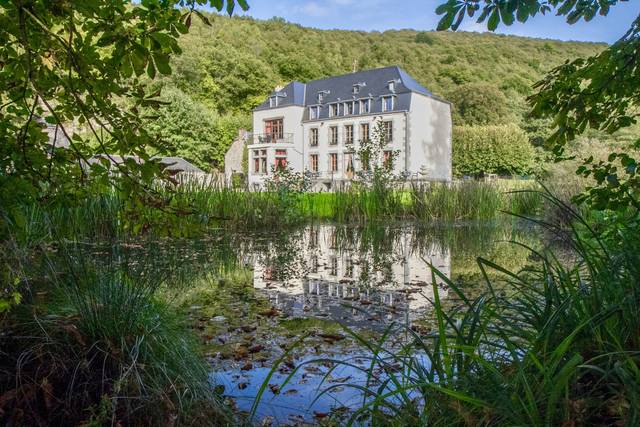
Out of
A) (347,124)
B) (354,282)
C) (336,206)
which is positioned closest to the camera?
(354,282)

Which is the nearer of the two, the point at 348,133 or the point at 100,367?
the point at 100,367

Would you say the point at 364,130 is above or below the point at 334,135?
above

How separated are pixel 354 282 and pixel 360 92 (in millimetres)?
30592

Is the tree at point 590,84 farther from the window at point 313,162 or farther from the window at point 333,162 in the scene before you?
the window at point 313,162

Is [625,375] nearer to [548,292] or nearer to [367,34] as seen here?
[548,292]

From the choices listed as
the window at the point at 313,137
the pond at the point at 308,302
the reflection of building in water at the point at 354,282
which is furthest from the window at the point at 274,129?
the reflection of building in water at the point at 354,282

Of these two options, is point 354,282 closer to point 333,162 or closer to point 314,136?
point 333,162

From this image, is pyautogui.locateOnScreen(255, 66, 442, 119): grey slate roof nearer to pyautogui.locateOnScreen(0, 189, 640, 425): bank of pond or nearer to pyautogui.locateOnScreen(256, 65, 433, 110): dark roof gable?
pyautogui.locateOnScreen(256, 65, 433, 110): dark roof gable

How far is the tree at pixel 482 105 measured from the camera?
129 feet

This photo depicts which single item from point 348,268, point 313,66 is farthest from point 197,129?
point 348,268

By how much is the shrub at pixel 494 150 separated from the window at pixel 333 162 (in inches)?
351

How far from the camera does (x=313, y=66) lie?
4688cm

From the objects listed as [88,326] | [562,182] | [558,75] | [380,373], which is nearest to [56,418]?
[88,326]

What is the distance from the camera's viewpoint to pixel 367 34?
2280 inches
